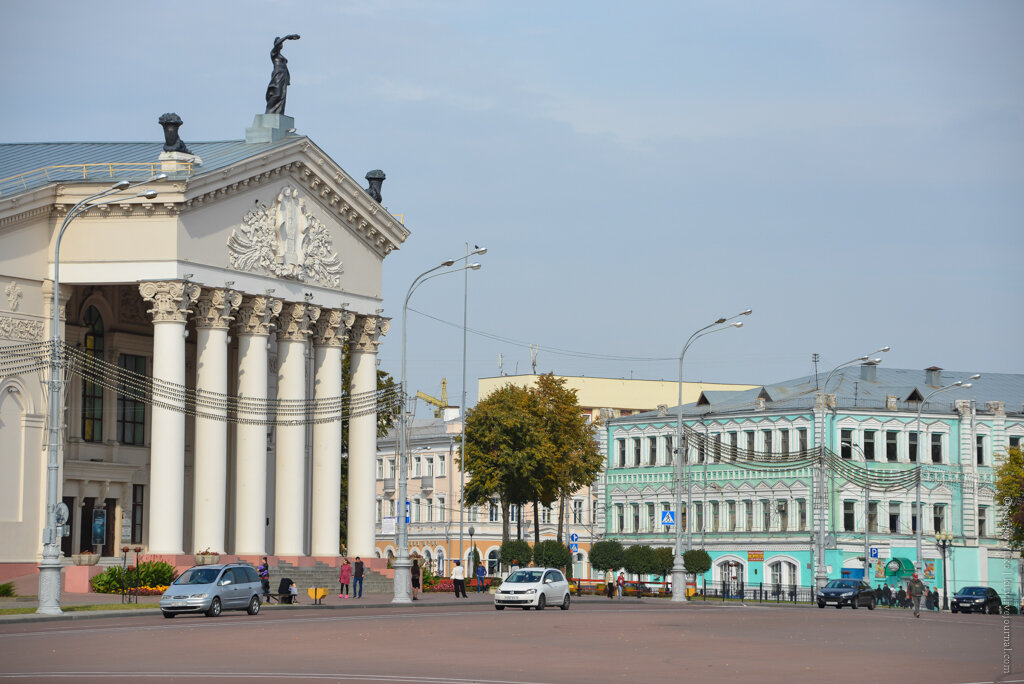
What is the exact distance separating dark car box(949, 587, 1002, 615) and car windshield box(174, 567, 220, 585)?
34.2m

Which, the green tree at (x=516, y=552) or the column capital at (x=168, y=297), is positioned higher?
the column capital at (x=168, y=297)

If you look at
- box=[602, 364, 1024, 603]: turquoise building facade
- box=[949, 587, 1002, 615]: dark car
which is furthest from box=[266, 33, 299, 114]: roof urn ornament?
box=[602, 364, 1024, 603]: turquoise building facade

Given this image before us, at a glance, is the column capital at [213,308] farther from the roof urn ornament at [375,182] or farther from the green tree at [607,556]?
the green tree at [607,556]

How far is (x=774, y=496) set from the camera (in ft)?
305

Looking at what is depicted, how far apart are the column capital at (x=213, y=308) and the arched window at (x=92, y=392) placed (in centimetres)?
626

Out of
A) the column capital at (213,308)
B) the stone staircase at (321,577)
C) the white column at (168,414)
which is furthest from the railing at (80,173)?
the stone staircase at (321,577)

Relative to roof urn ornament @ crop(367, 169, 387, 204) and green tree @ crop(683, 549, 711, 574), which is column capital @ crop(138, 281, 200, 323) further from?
green tree @ crop(683, 549, 711, 574)

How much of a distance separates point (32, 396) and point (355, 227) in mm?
14452

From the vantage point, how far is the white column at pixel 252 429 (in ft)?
182

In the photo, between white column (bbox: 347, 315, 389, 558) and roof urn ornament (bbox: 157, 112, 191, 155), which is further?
white column (bbox: 347, 315, 389, 558)

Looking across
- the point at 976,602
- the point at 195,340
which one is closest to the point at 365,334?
the point at 195,340

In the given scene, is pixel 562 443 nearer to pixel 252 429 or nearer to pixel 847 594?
pixel 847 594

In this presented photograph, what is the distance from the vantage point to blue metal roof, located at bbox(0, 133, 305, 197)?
177 ft

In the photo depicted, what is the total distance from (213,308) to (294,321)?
4572 mm
